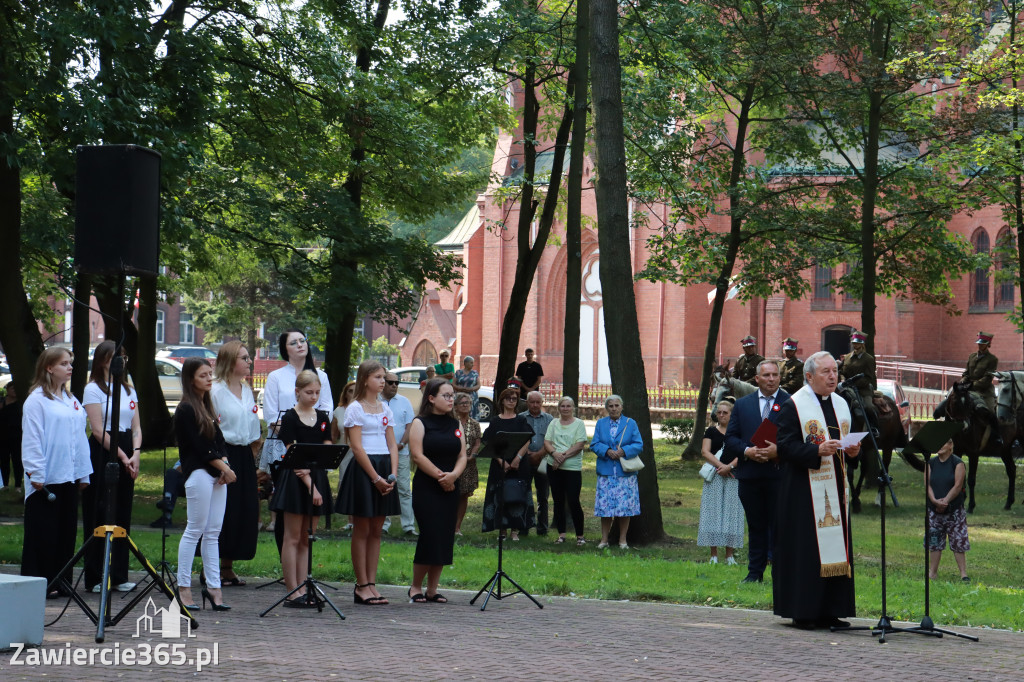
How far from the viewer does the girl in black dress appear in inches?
350

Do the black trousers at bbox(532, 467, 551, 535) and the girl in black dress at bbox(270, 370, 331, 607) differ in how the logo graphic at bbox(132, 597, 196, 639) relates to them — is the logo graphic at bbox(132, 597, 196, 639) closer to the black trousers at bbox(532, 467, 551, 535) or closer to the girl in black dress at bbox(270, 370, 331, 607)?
the girl in black dress at bbox(270, 370, 331, 607)

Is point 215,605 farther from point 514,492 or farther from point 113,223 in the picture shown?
point 514,492

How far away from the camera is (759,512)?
11164 mm

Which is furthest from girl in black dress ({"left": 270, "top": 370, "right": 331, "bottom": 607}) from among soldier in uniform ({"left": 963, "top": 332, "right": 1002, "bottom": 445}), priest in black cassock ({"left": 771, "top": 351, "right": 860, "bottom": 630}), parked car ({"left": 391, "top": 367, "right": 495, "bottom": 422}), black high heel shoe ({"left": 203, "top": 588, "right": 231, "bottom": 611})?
parked car ({"left": 391, "top": 367, "right": 495, "bottom": 422})

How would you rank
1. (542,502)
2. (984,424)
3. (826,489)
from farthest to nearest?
(984,424) → (542,502) → (826,489)

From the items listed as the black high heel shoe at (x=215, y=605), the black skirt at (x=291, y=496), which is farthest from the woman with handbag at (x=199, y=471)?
the black skirt at (x=291, y=496)

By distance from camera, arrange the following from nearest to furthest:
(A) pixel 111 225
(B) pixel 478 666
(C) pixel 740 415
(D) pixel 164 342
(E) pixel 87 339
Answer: (B) pixel 478 666
(A) pixel 111 225
(C) pixel 740 415
(E) pixel 87 339
(D) pixel 164 342

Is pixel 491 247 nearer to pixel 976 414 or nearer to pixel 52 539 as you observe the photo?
pixel 976 414

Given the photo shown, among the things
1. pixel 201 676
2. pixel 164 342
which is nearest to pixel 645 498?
pixel 201 676

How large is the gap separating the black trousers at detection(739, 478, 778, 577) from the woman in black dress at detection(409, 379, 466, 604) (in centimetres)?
334

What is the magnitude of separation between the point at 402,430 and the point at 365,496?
14.5 ft

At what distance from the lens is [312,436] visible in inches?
355

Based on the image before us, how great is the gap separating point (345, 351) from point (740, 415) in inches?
506

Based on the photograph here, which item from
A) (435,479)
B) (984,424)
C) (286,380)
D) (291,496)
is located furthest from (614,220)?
(984,424)
